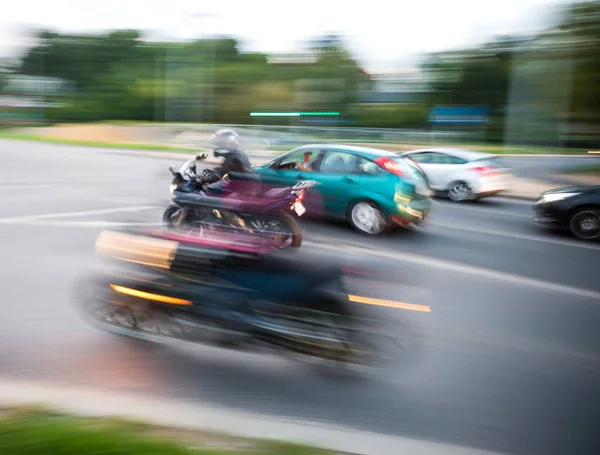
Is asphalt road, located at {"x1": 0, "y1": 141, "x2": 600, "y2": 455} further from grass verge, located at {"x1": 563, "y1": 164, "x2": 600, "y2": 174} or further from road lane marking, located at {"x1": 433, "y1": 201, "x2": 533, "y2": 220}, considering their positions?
grass verge, located at {"x1": 563, "y1": 164, "x2": 600, "y2": 174}

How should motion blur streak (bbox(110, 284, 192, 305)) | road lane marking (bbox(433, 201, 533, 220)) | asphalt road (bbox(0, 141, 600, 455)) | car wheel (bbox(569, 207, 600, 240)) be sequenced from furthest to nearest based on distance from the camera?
1. road lane marking (bbox(433, 201, 533, 220))
2. car wheel (bbox(569, 207, 600, 240))
3. motion blur streak (bbox(110, 284, 192, 305))
4. asphalt road (bbox(0, 141, 600, 455))

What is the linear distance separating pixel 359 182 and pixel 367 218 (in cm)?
61

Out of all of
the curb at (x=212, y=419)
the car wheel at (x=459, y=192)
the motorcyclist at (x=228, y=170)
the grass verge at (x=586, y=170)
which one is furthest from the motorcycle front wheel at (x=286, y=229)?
the grass verge at (x=586, y=170)

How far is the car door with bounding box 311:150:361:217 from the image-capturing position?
9797 millimetres

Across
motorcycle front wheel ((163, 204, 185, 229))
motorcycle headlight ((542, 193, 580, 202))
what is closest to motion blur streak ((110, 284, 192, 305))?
motorcycle front wheel ((163, 204, 185, 229))

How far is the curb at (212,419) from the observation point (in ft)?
10.8

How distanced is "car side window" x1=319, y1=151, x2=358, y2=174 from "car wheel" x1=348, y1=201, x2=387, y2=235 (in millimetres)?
586

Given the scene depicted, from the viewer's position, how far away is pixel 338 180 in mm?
9938

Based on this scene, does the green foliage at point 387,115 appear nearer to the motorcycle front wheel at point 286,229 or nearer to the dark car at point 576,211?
the dark car at point 576,211

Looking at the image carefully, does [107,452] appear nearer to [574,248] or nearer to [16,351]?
[16,351]

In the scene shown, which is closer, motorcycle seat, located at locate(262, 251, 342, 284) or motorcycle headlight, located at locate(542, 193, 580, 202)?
motorcycle seat, located at locate(262, 251, 342, 284)

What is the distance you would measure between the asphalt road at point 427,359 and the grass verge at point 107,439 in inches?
27.5

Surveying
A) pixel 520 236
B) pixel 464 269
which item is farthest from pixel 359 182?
pixel 520 236

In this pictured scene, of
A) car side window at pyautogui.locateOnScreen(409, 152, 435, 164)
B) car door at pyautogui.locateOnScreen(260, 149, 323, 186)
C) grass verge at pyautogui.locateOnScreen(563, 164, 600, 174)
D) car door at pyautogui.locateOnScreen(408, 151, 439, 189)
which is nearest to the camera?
car door at pyautogui.locateOnScreen(260, 149, 323, 186)
